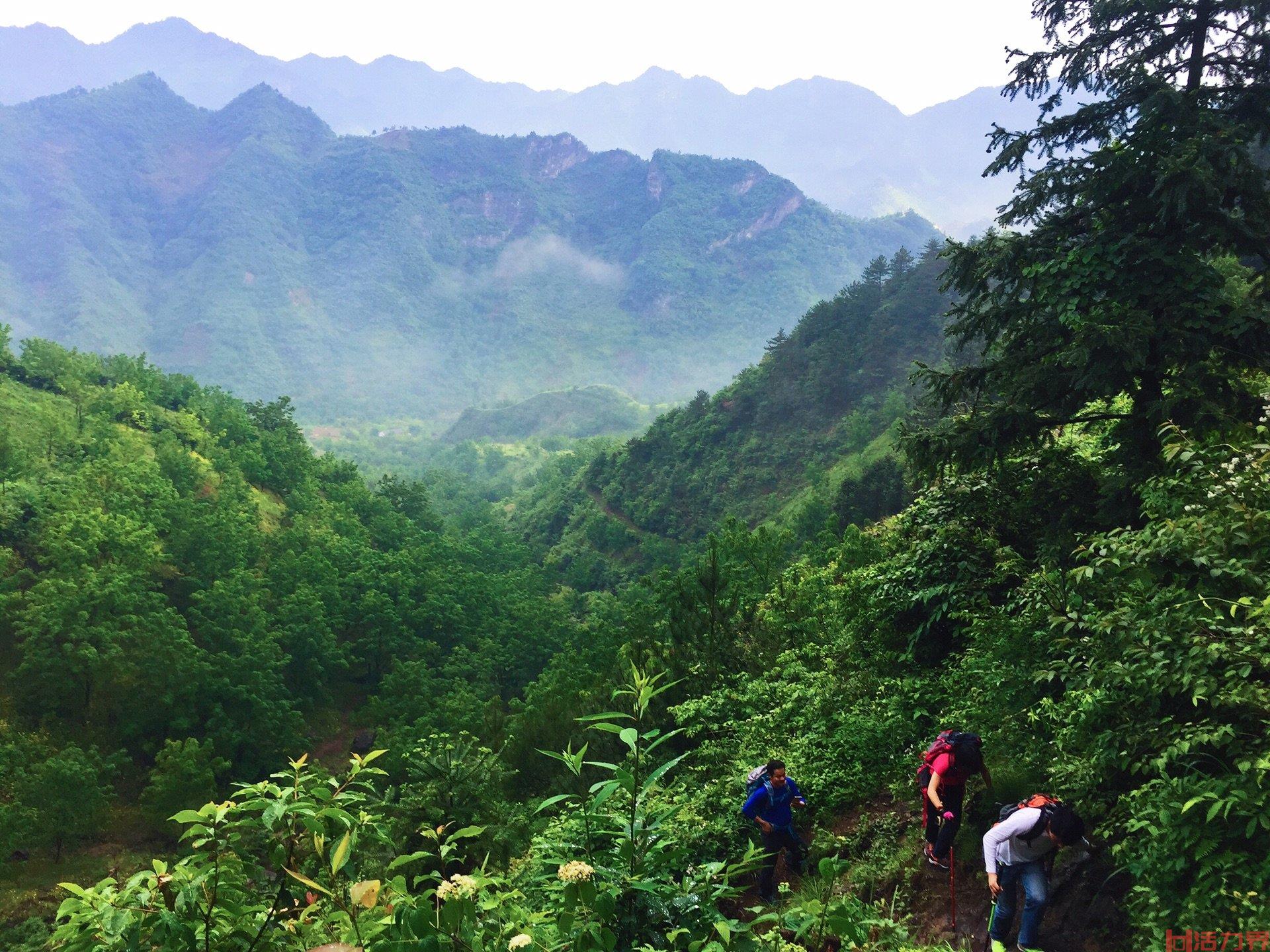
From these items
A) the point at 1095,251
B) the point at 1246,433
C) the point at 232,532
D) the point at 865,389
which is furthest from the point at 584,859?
the point at 865,389

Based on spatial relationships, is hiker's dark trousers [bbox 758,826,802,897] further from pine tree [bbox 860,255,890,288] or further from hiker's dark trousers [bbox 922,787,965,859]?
pine tree [bbox 860,255,890,288]

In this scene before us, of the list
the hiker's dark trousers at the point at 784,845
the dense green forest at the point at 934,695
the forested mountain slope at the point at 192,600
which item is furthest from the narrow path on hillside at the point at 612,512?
Result: the hiker's dark trousers at the point at 784,845

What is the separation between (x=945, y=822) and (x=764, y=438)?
205ft

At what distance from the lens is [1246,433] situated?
575 centimetres

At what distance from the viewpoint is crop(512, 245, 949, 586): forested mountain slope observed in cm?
6119

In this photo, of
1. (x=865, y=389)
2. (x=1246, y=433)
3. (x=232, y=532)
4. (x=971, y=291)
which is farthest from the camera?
(x=865, y=389)

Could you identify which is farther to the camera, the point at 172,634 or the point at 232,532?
the point at 232,532

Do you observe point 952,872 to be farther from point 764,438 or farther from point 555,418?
point 555,418

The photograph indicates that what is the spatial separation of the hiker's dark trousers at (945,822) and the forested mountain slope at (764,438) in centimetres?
4800

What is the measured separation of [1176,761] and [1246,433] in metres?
2.89

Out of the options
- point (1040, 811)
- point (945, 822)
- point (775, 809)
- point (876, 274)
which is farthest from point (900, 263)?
point (1040, 811)

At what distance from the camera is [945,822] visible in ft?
20.9

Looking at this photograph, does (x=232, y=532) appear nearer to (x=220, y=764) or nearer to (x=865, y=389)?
(x=220, y=764)

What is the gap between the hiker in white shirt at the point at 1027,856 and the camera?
5.13 meters
